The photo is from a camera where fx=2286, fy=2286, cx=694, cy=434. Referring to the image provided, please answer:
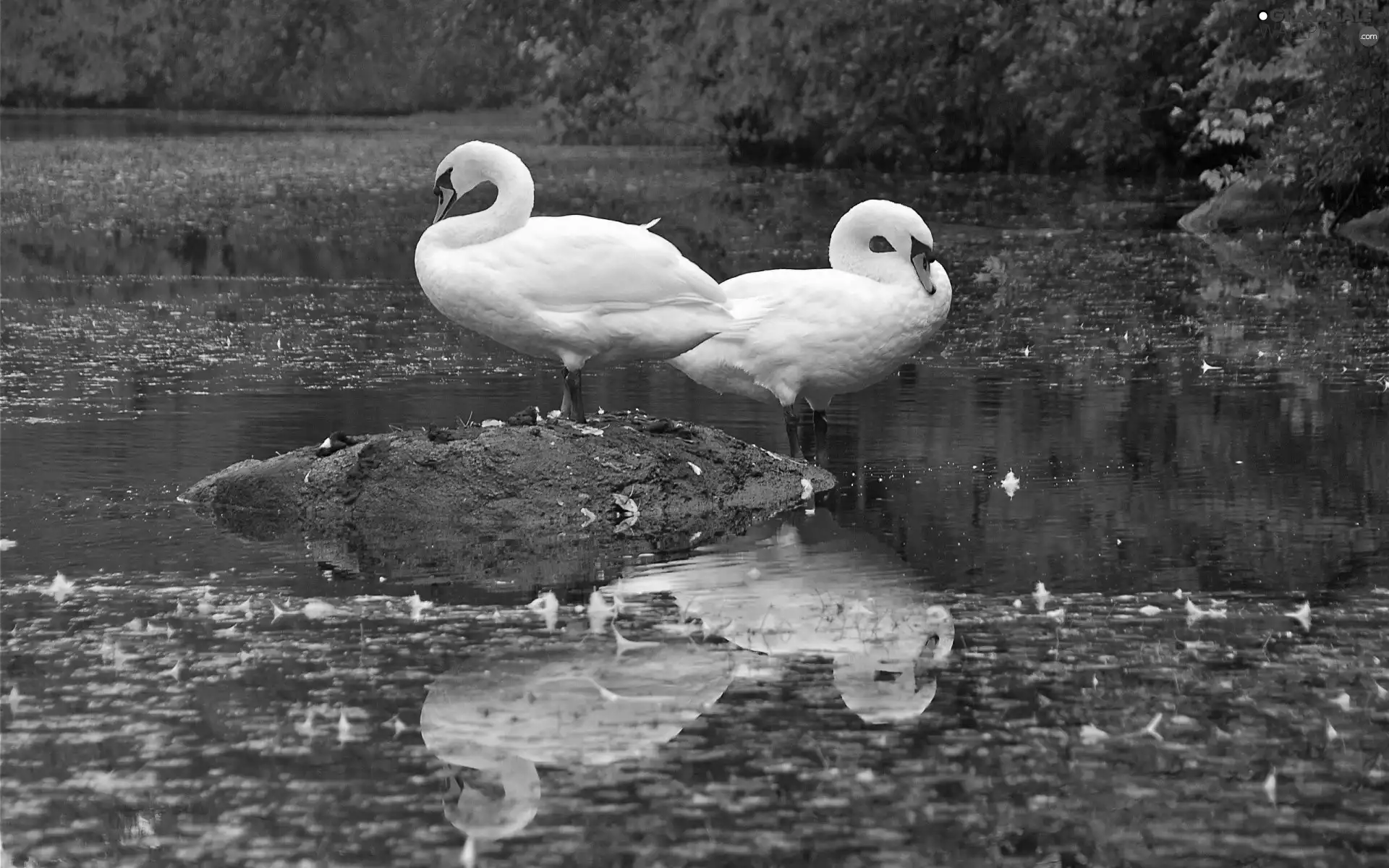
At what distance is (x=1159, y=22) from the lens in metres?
32.2

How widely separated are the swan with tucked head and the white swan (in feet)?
1.35

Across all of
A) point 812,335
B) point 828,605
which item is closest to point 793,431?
point 812,335

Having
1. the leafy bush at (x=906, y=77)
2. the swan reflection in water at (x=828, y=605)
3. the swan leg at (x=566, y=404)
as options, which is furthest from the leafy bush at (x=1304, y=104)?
the swan reflection in water at (x=828, y=605)

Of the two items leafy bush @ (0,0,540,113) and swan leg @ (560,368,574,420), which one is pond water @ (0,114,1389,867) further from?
leafy bush @ (0,0,540,113)

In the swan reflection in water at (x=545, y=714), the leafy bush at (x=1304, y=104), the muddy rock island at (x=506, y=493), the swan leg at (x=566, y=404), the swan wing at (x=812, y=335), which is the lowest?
the swan reflection in water at (x=545, y=714)

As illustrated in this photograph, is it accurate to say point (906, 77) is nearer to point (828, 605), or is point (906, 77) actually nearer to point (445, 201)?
point (445, 201)

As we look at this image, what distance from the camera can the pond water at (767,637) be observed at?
552 centimetres

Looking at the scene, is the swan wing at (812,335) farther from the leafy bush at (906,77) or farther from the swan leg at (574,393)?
the leafy bush at (906,77)

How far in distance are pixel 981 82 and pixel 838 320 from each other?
27.5m

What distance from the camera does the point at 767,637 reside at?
7.30 meters

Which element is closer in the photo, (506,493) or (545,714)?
(545,714)

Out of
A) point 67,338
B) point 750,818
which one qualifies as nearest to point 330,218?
point 67,338

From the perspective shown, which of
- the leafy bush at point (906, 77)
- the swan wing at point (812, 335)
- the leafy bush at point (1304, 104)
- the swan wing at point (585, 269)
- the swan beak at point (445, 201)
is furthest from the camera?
the leafy bush at point (906, 77)

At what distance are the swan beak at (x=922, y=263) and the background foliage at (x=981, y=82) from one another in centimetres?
1442
